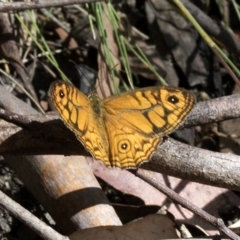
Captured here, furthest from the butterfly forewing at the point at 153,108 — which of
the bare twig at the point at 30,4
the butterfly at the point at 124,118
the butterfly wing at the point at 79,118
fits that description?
the bare twig at the point at 30,4

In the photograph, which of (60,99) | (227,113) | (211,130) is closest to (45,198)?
(60,99)

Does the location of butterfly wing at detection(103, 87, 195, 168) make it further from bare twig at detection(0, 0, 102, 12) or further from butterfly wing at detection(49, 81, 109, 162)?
bare twig at detection(0, 0, 102, 12)

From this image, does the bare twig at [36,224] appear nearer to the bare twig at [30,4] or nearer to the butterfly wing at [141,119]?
the butterfly wing at [141,119]

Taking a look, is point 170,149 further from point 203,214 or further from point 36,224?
point 36,224

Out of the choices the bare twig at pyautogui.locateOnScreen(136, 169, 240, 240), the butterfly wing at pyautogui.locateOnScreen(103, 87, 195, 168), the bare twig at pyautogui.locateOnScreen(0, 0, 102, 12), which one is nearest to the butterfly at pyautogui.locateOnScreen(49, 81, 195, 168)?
the butterfly wing at pyautogui.locateOnScreen(103, 87, 195, 168)

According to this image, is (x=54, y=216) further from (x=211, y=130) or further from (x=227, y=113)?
(x=211, y=130)

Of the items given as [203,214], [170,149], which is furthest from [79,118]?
[203,214]
